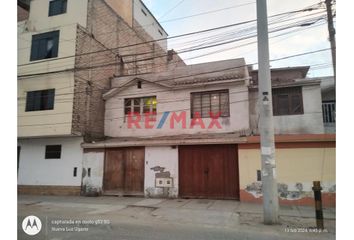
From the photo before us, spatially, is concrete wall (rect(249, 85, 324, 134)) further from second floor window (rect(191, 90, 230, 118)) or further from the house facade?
second floor window (rect(191, 90, 230, 118))

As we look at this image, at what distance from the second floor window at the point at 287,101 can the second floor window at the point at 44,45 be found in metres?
12.0

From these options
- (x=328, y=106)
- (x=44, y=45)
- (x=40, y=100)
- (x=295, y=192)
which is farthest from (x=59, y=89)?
(x=328, y=106)

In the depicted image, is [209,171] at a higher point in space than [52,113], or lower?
lower

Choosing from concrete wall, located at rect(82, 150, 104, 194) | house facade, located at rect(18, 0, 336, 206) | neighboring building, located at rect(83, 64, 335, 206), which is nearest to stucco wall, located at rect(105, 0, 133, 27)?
house facade, located at rect(18, 0, 336, 206)

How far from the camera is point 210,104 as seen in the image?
14039 mm

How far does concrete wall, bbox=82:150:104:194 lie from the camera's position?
1405 cm

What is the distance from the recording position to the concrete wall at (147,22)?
22.1 metres

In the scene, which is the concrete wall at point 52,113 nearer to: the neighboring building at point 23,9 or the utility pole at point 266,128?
the neighboring building at point 23,9

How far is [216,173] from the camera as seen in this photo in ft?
40.0

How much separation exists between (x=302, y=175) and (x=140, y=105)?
892 centimetres

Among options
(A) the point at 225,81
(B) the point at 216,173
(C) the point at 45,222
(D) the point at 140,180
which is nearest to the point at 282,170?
(B) the point at 216,173

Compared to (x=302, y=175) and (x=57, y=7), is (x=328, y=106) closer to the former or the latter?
(x=302, y=175)

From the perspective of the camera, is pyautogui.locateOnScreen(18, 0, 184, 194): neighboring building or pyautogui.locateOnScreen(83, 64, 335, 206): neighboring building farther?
pyautogui.locateOnScreen(18, 0, 184, 194): neighboring building

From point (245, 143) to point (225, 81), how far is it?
3.56 m
